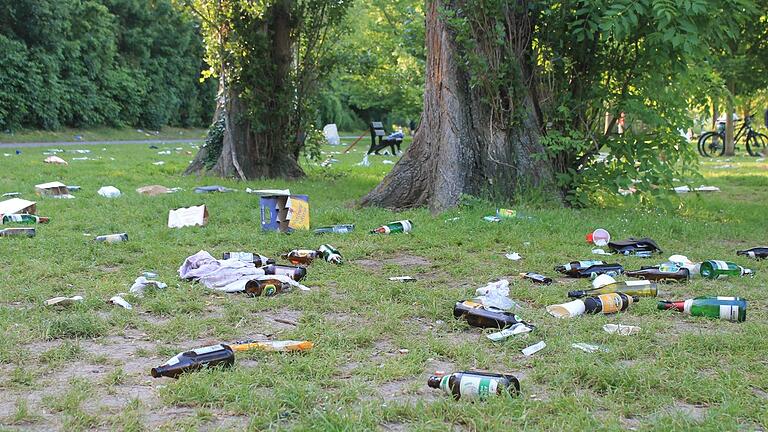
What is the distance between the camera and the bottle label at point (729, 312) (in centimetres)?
406

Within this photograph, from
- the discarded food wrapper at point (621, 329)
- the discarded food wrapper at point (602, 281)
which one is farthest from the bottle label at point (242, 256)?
the discarded food wrapper at point (621, 329)

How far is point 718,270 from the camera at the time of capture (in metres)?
5.12

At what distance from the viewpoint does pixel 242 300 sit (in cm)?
451

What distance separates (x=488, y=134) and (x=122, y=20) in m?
26.0

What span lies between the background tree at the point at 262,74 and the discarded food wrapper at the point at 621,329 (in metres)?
8.65

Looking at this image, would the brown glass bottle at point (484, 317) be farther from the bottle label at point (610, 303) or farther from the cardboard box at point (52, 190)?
the cardboard box at point (52, 190)

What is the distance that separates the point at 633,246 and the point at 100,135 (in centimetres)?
2381

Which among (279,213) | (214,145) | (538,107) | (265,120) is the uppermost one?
(538,107)

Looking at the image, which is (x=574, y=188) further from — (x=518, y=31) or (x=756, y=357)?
(x=756, y=357)

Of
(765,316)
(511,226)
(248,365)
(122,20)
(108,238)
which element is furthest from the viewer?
(122,20)

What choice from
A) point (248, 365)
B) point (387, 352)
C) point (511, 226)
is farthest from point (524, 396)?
point (511, 226)

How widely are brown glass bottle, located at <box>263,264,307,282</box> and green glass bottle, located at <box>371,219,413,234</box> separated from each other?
77.9 inches

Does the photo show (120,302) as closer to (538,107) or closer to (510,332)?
(510,332)

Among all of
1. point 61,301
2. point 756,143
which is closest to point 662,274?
point 61,301
